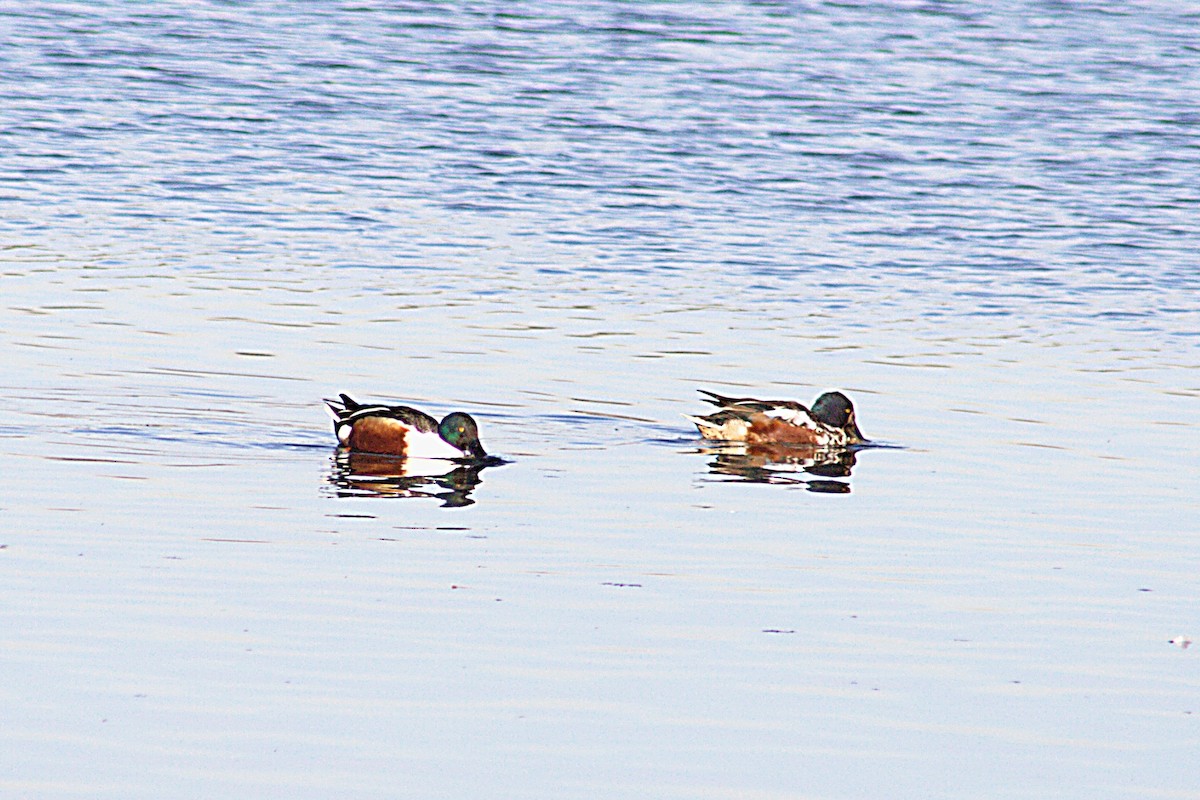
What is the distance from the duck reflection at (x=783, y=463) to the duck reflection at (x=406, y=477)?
137 centimetres

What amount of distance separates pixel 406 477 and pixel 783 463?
7.75 feet

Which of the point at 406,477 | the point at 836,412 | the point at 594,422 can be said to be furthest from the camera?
the point at 836,412

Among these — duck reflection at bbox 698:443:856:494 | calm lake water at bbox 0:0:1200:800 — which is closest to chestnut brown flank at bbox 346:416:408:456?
calm lake water at bbox 0:0:1200:800

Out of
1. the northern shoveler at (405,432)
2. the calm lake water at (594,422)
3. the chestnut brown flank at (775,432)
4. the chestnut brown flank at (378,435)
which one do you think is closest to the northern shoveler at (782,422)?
the chestnut brown flank at (775,432)

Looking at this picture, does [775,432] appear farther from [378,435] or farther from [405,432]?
[378,435]

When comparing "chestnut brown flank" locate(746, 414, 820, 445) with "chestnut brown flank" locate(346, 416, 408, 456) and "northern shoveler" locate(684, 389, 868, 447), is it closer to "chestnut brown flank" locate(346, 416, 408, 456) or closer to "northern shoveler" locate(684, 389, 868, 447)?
"northern shoveler" locate(684, 389, 868, 447)

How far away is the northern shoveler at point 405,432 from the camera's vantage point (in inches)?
529

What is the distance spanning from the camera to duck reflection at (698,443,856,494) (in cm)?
1343

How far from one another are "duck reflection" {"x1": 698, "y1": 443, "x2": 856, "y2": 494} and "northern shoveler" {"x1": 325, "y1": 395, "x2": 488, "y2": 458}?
4.69 ft

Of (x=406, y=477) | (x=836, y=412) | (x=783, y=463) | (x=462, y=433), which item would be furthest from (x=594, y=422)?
(x=836, y=412)

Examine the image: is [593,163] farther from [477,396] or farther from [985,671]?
[985,671]

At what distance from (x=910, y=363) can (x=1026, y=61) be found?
18.3 m

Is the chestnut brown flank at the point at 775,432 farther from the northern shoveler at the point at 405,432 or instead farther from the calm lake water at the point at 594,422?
the northern shoveler at the point at 405,432

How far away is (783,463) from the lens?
1425 centimetres
